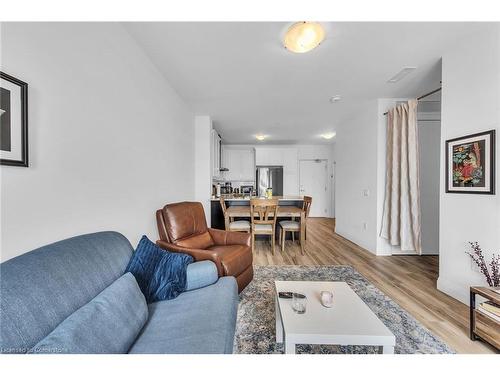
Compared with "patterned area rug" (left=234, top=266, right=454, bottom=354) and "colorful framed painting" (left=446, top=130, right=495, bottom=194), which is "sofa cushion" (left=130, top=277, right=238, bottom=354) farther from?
"colorful framed painting" (left=446, top=130, right=495, bottom=194)

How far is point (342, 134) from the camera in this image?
4.61 meters

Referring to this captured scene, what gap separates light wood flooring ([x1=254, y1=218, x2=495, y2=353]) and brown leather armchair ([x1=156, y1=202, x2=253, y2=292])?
2.65 ft

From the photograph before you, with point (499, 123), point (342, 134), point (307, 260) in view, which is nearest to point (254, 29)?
point (499, 123)

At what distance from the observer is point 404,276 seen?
102 inches

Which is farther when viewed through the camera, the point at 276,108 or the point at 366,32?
the point at 276,108

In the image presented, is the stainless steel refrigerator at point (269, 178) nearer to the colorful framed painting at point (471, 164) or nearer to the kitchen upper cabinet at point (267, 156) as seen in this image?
the kitchen upper cabinet at point (267, 156)

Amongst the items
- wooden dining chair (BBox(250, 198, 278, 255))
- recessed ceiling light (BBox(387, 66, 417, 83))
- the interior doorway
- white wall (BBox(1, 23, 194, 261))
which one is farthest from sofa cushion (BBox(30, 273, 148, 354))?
the interior doorway

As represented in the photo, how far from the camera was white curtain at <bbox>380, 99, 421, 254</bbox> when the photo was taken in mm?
2939

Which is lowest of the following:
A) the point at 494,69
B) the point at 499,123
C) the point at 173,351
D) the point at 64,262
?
the point at 173,351

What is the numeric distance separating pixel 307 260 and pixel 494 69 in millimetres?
2762

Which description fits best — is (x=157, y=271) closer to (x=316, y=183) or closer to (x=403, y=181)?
(x=403, y=181)

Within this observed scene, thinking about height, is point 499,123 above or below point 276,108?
below

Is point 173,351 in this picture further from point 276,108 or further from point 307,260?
point 276,108

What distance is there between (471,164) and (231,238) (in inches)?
95.6
